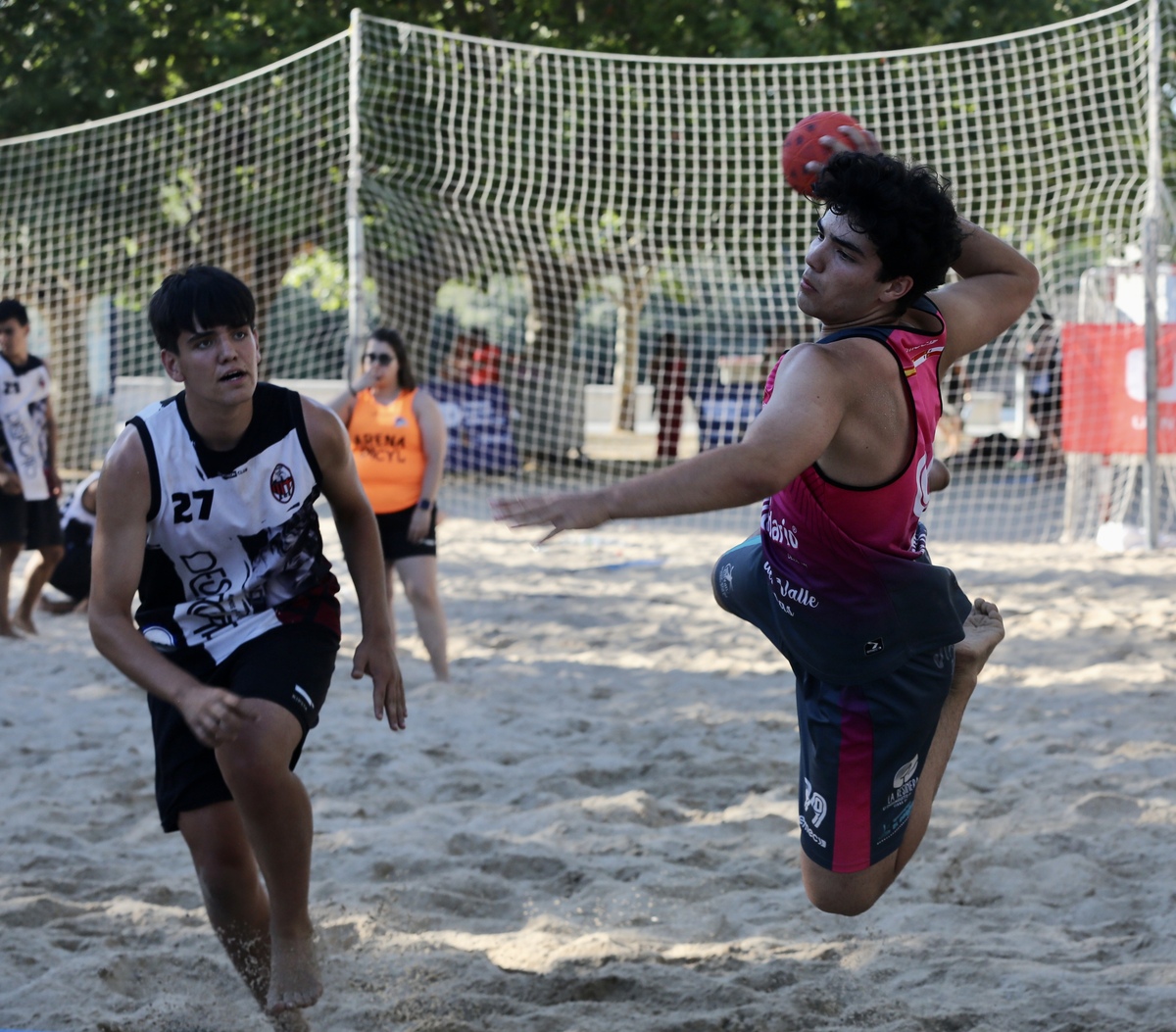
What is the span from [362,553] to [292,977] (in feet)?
3.04

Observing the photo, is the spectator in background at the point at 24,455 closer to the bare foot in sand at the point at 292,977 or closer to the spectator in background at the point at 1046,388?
the bare foot in sand at the point at 292,977

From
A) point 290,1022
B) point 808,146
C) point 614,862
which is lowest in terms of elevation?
point 614,862

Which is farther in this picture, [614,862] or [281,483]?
[614,862]

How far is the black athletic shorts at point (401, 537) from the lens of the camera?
19.5 ft

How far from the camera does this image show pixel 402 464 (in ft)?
19.7

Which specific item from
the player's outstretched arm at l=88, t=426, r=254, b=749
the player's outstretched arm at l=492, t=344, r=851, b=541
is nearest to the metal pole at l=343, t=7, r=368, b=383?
the player's outstretched arm at l=88, t=426, r=254, b=749

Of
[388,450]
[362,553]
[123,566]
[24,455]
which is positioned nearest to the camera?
[123,566]

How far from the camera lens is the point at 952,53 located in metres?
13.5

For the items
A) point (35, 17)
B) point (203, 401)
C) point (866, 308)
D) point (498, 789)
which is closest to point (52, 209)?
point (35, 17)

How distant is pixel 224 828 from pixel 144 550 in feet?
2.04

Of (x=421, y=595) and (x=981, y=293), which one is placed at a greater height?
(x=981, y=293)

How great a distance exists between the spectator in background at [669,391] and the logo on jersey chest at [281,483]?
40.2 ft

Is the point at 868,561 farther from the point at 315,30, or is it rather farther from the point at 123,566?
the point at 315,30

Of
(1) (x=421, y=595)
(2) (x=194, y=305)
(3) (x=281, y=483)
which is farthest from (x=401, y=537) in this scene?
(2) (x=194, y=305)
